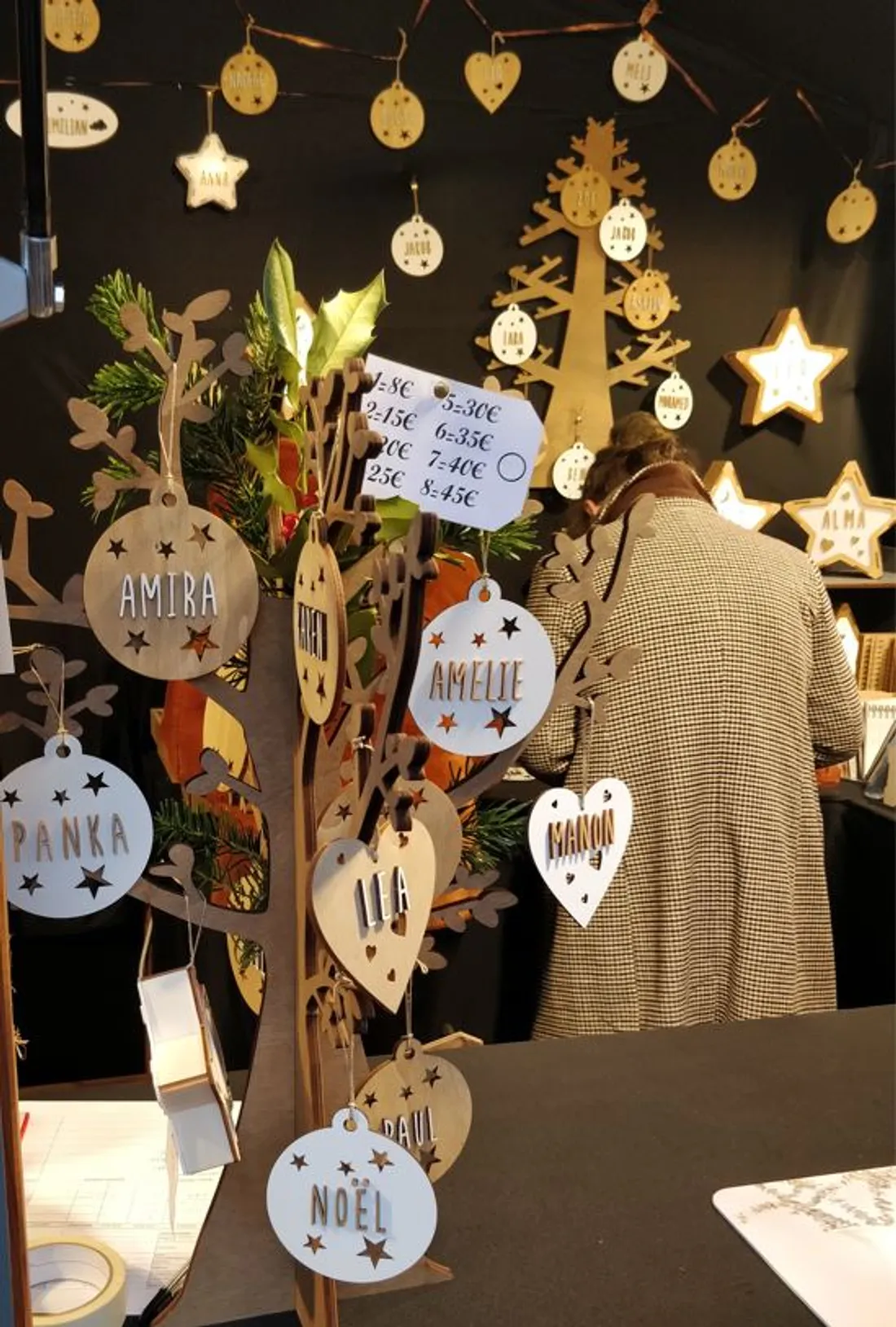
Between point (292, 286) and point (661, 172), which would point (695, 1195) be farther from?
point (661, 172)

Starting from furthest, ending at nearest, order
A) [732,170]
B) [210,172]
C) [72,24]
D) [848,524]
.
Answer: [848,524] → [732,170] → [210,172] → [72,24]

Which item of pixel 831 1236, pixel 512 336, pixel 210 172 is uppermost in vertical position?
pixel 210 172

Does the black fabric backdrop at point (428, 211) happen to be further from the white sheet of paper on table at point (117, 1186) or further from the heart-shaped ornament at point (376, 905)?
the heart-shaped ornament at point (376, 905)

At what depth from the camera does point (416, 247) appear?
2.79m

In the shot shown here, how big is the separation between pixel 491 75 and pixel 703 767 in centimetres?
194

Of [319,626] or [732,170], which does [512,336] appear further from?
[319,626]

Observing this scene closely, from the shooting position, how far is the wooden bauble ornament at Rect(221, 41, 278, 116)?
2.62m

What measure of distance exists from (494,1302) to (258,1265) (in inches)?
6.5

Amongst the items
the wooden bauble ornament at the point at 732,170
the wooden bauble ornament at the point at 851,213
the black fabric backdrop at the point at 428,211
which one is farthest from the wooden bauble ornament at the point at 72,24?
the wooden bauble ornament at the point at 851,213

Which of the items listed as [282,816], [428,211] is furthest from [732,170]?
[282,816]

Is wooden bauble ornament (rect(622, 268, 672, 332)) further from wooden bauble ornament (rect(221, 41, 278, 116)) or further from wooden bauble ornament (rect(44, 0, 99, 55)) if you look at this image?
wooden bauble ornament (rect(44, 0, 99, 55))

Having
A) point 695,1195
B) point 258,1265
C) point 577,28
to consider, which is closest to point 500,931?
point 695,1195

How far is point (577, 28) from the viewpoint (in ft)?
9.21

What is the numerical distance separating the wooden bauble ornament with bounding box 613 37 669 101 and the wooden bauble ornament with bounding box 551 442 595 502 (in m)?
0.93
